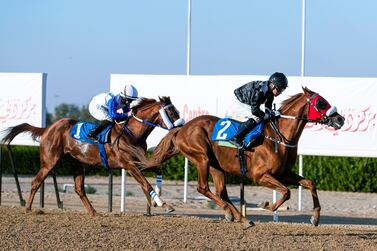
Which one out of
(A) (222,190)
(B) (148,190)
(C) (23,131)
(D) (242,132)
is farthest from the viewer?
(C) (23,131)

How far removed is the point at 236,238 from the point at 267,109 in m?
1.93

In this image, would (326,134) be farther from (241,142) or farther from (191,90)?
(241,142)

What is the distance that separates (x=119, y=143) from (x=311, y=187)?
3.13 m

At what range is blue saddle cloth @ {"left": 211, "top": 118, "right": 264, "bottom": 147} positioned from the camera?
11.0 m

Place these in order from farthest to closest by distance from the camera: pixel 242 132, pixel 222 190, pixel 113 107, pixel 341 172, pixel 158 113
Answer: pixel 341 172, pixel 113 107, pixel 158 113, pixel 222 190, pixel 242 132

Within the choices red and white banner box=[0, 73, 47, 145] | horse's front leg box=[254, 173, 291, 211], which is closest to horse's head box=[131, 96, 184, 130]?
horse's front leg box=[254, 173, 291, 211]

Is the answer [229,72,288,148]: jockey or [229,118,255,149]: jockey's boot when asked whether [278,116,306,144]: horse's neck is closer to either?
[229,72,288,148]: jockey

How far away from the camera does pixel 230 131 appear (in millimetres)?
11266

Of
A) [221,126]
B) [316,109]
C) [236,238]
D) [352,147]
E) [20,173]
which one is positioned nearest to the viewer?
[236,238]

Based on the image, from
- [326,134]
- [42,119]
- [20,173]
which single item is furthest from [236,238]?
[20,173]

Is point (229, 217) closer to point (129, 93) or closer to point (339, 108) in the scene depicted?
point (129, 93)

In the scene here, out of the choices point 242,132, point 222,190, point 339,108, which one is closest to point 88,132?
point 222,190

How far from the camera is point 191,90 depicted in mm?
14453

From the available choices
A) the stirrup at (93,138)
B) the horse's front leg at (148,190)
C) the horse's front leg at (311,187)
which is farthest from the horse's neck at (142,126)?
the horse's front leg at (311,187)
